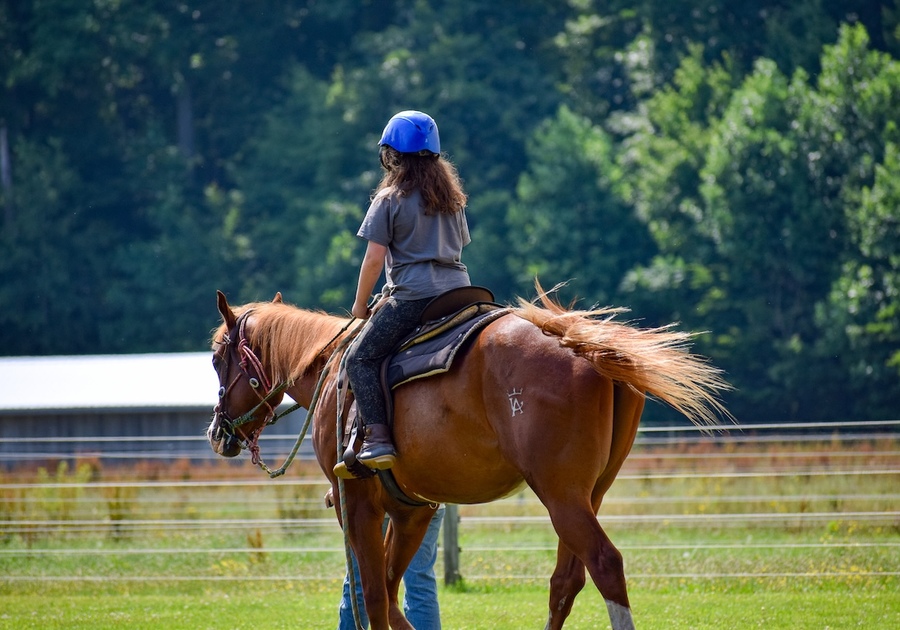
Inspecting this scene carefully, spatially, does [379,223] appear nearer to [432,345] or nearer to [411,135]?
[411,135]

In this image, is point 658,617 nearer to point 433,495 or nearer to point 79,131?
point 433,495

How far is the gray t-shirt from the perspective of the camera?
21.5ft

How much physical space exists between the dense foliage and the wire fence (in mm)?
13777

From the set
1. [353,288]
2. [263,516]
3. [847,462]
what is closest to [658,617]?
[263,516]

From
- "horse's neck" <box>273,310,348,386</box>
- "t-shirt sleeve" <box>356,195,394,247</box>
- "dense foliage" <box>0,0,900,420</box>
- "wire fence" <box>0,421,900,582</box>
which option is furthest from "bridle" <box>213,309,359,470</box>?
"dense foliage" <box>0,0,900,420</box>

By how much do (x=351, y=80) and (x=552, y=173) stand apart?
1071 cm

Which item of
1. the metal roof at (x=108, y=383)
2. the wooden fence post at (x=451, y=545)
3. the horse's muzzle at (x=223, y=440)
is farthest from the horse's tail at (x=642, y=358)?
the metal roof at (x=108, y=383)

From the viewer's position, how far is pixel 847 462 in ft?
62.0

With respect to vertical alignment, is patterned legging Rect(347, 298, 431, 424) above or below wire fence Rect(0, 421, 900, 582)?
above

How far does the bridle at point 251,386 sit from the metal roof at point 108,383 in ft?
63.1

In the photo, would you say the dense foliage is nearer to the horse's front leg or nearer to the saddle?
the saddle

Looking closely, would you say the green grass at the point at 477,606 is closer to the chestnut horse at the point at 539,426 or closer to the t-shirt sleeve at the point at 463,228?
the chestnut horse at the point at 539,426

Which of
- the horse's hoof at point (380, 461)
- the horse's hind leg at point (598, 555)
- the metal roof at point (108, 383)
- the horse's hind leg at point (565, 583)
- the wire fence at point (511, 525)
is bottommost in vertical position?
the metal roof at point (108, 383)

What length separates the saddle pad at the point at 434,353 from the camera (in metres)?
6.25
